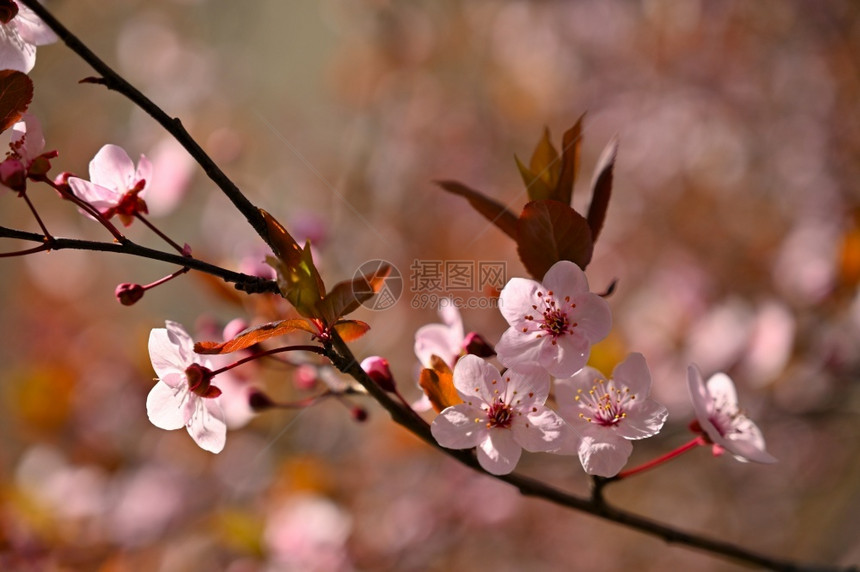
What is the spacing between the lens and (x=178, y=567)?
1.59 meters

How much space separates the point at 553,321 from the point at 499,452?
0.11 metres

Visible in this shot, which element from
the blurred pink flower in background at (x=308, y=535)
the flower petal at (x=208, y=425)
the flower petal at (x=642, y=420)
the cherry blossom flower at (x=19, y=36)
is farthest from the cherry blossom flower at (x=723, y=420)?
the blurred pink flower in background at (x=308, y=535)

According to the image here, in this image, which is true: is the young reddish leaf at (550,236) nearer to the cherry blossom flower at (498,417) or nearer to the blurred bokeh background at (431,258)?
the cherry blossom flower at (498,417)

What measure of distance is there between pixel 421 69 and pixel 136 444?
62.2 inches

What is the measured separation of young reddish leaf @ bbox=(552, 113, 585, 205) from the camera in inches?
24.1

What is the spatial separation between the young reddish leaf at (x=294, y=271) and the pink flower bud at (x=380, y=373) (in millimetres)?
112

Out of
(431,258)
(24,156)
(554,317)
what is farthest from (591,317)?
(431,258)

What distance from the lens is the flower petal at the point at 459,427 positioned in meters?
0.52

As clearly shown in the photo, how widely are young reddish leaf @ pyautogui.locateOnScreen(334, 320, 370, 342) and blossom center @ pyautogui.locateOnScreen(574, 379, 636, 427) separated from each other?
18cm

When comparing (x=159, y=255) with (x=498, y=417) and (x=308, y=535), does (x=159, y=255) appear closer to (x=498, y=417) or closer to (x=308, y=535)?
(x=498, y=417)

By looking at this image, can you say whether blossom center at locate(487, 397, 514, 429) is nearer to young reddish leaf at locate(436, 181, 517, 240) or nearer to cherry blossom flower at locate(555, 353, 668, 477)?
cherry blossom flower at locate(555, 353, 668, 477)

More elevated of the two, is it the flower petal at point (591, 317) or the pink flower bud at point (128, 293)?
the flower petal at point (591, 317)

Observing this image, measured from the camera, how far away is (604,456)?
1.75 ft

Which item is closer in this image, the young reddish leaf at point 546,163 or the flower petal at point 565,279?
the flower petal at point 565,279
